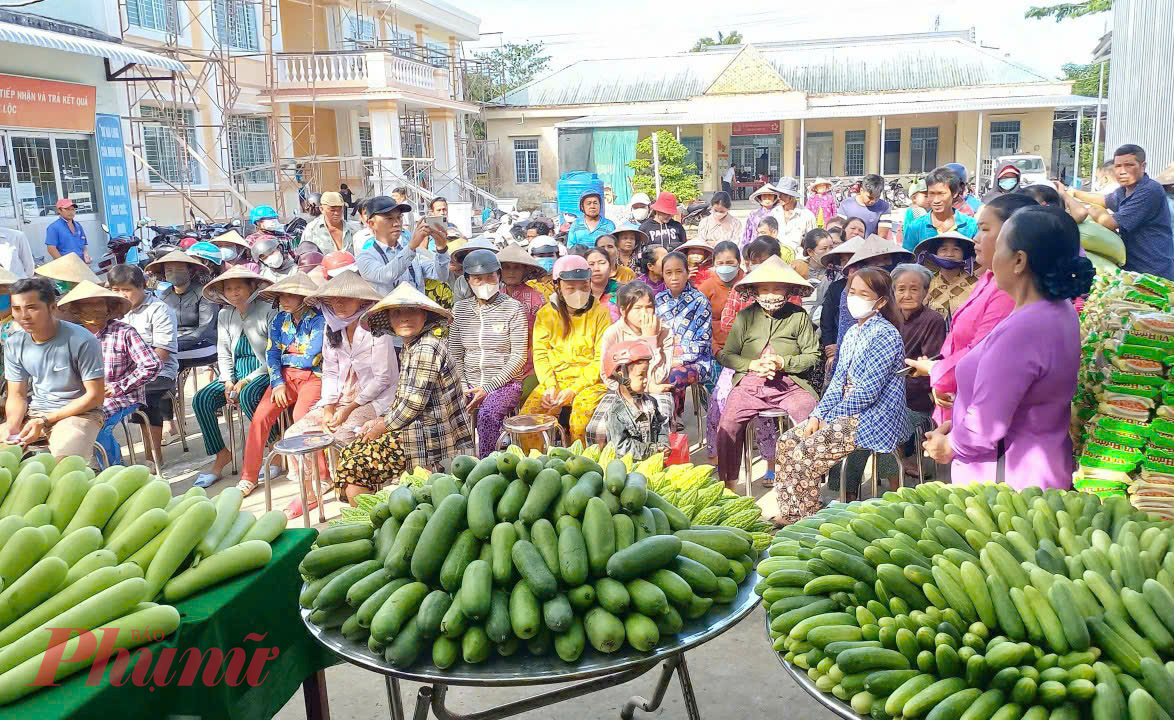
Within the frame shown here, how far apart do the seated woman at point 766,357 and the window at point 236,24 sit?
696 inches

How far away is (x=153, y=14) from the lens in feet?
56.0

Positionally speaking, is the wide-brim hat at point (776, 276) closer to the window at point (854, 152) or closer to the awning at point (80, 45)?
the awning at point (80, 45)

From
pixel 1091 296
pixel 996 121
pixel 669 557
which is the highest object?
pixel 996 121

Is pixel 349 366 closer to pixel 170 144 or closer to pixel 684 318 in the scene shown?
pixel 684 318

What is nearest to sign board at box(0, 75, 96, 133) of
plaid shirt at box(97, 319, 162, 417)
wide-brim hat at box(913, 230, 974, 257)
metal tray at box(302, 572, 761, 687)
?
plaid shirt at box(97, 319, 162, 417)

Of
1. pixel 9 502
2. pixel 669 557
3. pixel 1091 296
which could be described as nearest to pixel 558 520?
pixel 669 557

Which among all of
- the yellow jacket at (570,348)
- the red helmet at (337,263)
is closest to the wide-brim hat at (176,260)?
the red helmet at (337,263)

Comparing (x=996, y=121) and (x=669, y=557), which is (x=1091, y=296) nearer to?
(x=669, y=557)

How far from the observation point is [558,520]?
237 cm

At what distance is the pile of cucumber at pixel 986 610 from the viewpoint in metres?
1.80

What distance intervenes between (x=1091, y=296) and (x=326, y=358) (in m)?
4.30

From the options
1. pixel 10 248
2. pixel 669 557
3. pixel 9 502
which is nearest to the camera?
pixel 669 557

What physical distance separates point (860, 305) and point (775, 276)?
785 mm

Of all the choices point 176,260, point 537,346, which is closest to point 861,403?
point 537,346
